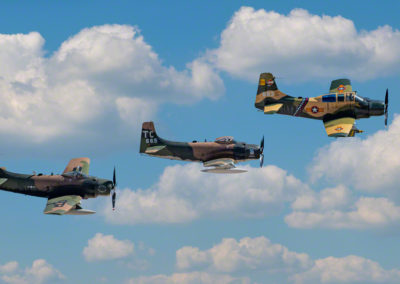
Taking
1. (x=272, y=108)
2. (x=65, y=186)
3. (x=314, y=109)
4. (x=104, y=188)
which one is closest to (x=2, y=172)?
(x=65, y=186)

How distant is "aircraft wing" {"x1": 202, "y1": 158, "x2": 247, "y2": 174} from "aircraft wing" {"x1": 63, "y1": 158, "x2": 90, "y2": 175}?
13328mm

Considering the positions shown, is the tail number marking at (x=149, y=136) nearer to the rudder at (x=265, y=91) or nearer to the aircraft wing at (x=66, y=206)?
the aircraft wing at (x=66, y=206)

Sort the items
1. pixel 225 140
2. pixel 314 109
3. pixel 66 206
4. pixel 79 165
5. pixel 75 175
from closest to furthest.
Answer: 1. pixel 66 206
2. pixel 75 175
3. pixel 225 140
4. pixel 79 165
5. pixel 314 109

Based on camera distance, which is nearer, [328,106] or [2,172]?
[2,172]

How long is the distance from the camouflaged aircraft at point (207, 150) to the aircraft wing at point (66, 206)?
10446 mm

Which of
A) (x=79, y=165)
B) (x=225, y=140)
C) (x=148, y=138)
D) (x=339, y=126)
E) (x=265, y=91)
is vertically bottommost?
(x=79, y=165)

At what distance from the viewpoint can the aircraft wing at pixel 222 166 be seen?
238ft

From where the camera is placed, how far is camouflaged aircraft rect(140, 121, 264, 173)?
75.4 meters

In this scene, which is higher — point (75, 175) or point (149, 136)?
point (149, 136)

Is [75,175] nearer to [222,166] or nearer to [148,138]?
[148,138]

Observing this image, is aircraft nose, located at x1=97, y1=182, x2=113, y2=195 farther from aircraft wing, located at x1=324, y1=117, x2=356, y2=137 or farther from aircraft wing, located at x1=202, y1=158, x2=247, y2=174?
aircraft wing, located at x1=324, y1=117, x2=356, y2=137

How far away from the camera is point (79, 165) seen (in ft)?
251

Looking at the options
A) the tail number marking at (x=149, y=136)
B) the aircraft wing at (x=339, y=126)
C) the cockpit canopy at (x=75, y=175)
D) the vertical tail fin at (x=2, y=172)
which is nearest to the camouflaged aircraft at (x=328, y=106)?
the aircraft wing at (x=339, y=126)

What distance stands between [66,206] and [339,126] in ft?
100
